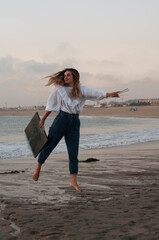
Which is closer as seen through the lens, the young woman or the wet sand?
the wet sand

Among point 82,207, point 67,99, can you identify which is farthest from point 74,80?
point 82,207

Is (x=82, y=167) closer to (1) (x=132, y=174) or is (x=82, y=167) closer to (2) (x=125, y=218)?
(1) (x=132, y=174)

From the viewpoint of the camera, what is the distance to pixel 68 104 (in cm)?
423

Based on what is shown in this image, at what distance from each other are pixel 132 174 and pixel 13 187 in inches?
80.4

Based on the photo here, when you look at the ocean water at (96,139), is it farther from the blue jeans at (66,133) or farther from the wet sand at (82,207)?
the blue jeans at (66,133)

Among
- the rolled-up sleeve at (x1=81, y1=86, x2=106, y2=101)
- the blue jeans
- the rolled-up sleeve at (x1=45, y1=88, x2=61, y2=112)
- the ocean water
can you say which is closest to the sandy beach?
the blue jeans

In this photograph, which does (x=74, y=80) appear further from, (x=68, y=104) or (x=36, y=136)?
(x=36, y=136)

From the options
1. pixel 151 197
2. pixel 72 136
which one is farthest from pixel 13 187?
pixel 151 197

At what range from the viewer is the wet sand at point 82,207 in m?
2.54

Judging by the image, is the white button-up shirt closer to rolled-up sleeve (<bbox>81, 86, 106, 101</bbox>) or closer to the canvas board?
rolled-up sleeve (<bbox>81, 86, 106, 101</bbox>)

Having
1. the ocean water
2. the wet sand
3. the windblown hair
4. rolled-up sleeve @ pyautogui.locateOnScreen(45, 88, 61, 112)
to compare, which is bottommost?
the ocean water

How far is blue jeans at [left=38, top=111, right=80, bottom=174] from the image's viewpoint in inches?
168

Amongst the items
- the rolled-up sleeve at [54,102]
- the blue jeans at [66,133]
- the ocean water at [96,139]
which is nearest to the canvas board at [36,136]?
the blue jeans at [66,133]

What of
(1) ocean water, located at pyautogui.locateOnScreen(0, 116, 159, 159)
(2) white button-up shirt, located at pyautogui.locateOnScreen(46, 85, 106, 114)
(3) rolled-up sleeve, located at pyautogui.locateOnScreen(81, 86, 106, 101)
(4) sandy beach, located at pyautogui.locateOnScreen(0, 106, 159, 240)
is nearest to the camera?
(4) sandy beach, located at pyautogui.locateOnScreen(0, 106, 159, 240)
